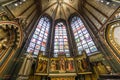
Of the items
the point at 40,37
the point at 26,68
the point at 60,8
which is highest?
the point at 60,8

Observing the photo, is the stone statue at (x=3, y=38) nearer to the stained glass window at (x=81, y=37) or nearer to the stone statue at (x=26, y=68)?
the stone statue at (x=26, y=68)

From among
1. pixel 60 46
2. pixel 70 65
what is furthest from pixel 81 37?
pixel 70 65

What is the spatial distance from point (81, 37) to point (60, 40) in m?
2.40

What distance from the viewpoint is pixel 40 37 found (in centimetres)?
1066

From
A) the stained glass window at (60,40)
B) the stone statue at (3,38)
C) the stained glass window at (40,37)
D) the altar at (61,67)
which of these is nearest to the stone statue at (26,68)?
the altar at (61,67)

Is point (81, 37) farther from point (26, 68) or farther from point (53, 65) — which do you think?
point (26, 68)

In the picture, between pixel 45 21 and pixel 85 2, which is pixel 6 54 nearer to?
pixel 45 21

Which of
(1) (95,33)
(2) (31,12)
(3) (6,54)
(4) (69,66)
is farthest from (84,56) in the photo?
(2) (31,12)

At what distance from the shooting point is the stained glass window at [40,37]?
9.14 meters

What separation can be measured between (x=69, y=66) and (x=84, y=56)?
1365 millimetres

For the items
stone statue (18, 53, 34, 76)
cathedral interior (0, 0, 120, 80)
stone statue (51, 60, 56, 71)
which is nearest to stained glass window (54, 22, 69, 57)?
cathedral interior (0, 0, 120, 80)

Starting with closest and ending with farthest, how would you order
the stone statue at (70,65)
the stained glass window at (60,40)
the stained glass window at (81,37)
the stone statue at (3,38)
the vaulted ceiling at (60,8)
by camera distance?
the stone statue at (3,38), the stone statue at (70,65), the stained glass window at (81,37), the stained glass window at (60,40), the vaulted ceiling at (60,8)

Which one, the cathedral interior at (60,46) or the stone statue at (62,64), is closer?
the cathedral interior at (60,46)

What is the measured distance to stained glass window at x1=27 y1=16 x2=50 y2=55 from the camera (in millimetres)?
9141
